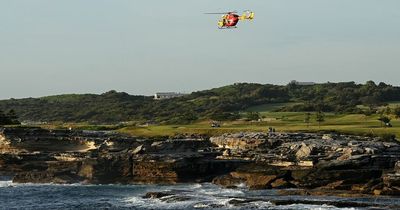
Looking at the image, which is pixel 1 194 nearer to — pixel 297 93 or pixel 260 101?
pixel 260 101

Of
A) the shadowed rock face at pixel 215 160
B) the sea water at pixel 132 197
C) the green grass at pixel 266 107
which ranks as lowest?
the sea water at pixel 132 197

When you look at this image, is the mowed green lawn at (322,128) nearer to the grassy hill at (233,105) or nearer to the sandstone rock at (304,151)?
the sandstone rock at (304,151)

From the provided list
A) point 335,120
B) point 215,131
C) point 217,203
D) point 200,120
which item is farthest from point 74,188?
point 200,120

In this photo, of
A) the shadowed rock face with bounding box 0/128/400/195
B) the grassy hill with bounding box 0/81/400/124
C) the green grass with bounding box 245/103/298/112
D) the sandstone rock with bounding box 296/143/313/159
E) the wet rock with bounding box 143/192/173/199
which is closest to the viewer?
the wet rock with bounding box 143/192/173/199

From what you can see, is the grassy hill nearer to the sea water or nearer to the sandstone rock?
the sandstone rock

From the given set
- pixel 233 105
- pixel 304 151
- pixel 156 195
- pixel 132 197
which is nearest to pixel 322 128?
pixel 304 151

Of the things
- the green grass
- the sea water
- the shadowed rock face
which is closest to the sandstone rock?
the shadowed rock face

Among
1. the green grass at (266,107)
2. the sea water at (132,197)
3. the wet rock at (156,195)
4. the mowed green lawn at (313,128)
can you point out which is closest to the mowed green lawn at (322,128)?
the mowed green lawn at (313,128)
